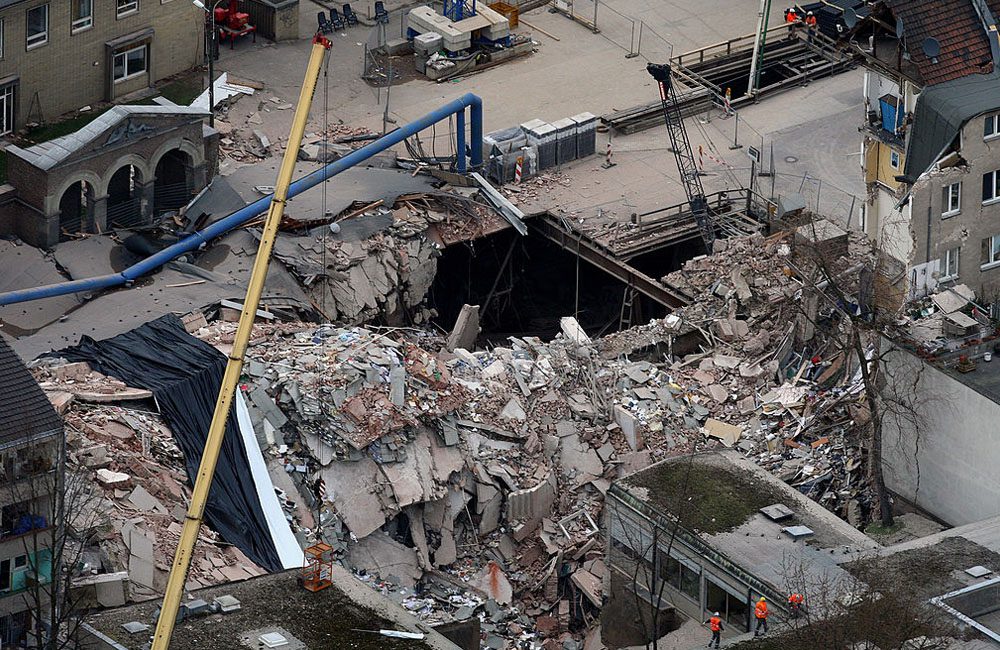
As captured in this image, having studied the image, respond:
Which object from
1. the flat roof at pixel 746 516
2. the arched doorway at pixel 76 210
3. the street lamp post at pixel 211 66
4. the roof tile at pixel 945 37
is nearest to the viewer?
the flat roof at pixel 746 516

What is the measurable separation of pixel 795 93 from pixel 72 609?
4235cm

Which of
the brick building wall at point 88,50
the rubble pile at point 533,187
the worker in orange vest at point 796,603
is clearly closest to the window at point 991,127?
the rubble pile at point 533,187

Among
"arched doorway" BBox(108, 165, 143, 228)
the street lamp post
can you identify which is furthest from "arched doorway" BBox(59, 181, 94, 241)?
the street lamp post

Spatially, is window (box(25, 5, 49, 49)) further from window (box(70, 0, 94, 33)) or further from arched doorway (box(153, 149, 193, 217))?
arched doorway (box(153, 149, 193, 217))

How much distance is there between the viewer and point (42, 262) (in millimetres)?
74312

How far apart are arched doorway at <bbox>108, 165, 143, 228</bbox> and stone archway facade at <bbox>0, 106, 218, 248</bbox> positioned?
70mm

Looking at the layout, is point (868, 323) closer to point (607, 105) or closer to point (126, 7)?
point (607, 105)

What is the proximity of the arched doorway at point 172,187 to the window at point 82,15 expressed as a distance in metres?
6.53

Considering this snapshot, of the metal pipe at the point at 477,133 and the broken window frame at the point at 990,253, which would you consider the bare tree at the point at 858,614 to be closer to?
the broken window frame at the point at 990,253

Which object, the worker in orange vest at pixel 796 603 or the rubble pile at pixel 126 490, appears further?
the rubble pile at pixel 126 490

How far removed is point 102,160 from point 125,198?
2406mm

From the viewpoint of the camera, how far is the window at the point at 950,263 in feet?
227

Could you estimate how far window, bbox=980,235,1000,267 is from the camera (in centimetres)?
6962

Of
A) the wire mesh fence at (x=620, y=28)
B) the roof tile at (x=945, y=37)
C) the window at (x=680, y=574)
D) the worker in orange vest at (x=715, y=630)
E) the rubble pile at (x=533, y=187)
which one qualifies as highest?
the roof tile at (x=945, y=37)
